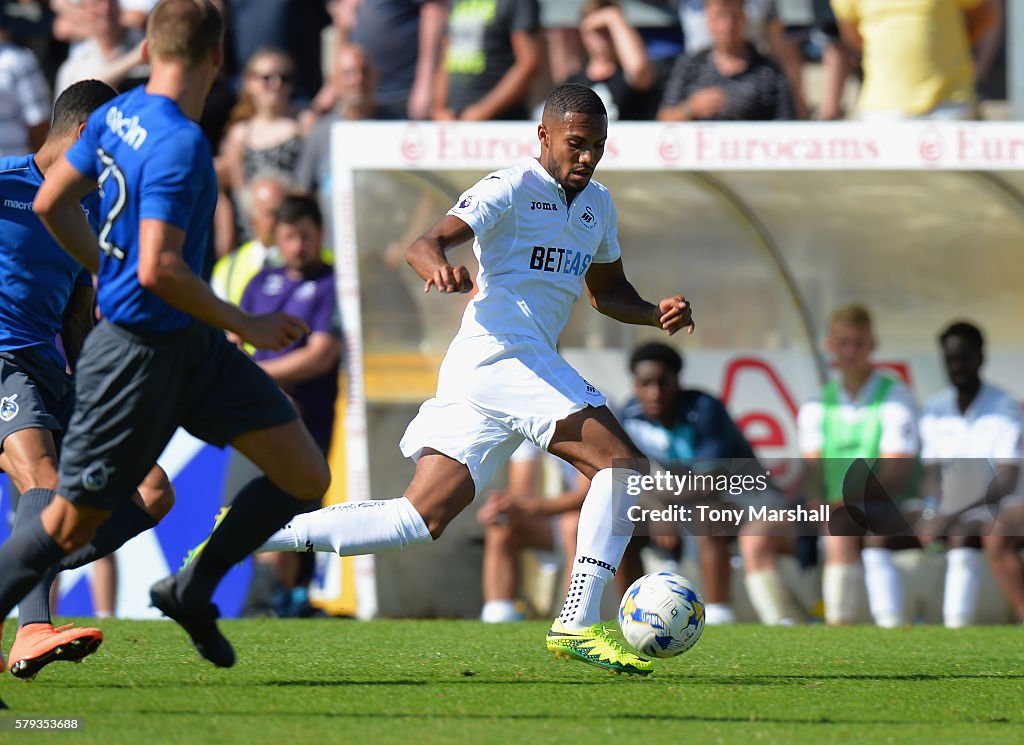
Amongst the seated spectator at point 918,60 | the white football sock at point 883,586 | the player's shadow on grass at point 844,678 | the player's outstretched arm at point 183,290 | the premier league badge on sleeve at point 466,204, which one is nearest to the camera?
the player's outstretched arm at point 183,290

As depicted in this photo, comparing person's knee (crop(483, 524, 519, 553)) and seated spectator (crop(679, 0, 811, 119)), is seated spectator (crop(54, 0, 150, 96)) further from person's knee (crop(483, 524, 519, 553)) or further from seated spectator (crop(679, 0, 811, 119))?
person's knee (crop(483, 524, 519, 553))

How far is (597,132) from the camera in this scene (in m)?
6.61

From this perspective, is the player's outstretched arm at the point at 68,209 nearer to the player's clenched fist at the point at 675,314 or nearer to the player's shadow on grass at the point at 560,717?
the player's shadow on grass at the point at 560,717

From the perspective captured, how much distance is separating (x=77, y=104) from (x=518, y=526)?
16.7 feet

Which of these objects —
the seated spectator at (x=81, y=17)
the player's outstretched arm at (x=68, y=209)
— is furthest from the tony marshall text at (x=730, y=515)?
the seated spectator at (x=81, y=17)

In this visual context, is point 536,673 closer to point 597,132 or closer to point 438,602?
point 597,132

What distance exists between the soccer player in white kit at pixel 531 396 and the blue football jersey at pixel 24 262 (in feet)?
4.18

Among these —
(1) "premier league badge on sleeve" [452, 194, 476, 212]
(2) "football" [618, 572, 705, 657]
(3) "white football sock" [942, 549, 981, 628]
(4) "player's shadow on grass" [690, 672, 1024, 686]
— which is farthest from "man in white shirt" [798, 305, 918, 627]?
(1) "premier league badge on sleeve" [452, 194, 476, 212]

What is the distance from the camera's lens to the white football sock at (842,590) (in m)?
10.5

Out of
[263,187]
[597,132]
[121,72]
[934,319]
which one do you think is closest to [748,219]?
[934,319]

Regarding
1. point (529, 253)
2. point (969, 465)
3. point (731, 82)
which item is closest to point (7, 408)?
point (529, 253)

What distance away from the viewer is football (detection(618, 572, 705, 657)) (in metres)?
6.63

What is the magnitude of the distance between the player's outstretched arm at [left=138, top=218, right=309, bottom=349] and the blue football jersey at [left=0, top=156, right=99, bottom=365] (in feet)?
5.20

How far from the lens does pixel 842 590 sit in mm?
10453
